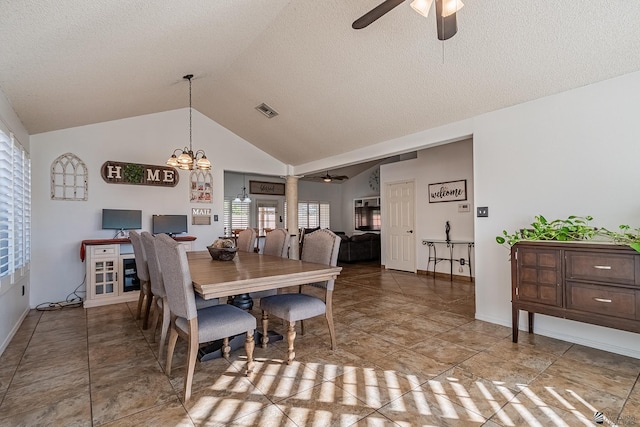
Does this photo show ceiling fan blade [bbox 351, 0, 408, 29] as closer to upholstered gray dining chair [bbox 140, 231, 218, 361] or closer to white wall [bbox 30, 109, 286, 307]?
upholstered gray dining chair [bbox 140, 231, 218, 361]

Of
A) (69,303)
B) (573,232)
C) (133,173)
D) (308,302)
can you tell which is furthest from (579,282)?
(69,303)

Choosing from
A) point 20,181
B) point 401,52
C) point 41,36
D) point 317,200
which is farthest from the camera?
point 317,200

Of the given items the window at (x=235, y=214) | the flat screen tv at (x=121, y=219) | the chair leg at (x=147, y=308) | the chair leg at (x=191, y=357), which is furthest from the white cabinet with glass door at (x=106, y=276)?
the window at (x=235, y=214)

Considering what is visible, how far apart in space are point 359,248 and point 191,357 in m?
6.96

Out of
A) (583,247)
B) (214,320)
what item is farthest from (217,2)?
(583,247)

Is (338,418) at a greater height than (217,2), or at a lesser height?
lesser

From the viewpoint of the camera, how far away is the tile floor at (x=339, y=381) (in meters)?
1.86

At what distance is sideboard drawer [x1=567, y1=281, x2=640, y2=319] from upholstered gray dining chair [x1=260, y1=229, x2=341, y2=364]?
200 centimetres

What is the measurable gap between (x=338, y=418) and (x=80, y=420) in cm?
150

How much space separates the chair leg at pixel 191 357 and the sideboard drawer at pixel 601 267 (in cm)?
296

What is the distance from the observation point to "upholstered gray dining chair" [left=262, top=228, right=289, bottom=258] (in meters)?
3.80

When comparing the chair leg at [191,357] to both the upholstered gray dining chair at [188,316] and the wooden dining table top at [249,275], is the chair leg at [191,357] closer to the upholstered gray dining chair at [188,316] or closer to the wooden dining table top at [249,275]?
the upholstered gray dining chair at [188,316]

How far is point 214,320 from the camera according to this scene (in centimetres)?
224

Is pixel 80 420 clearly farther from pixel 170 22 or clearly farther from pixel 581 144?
pixel 581 144
